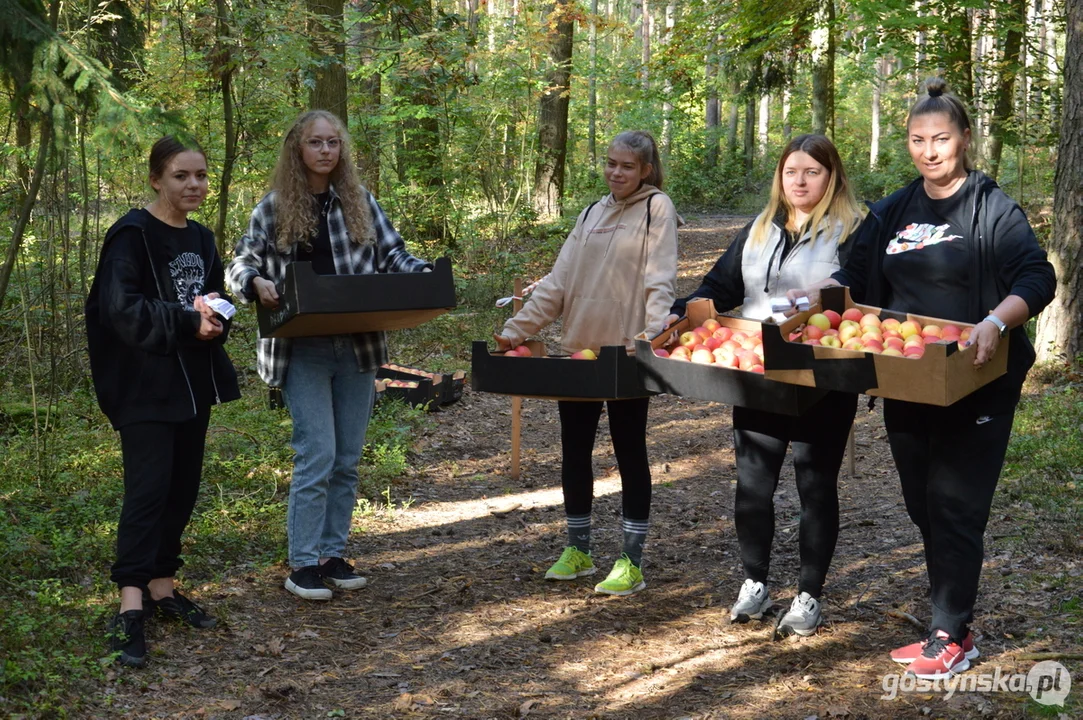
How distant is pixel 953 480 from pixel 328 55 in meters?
7.09

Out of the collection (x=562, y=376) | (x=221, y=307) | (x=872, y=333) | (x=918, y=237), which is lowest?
(x=562, y=376)

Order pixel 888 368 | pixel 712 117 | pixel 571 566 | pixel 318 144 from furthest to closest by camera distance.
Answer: pixel 712 117 < pixel 571 566 < pixel 318 144 < pixel 888 368

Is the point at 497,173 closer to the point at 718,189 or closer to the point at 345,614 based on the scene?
the point at 345,614

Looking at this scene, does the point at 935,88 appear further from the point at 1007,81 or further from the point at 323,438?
the point at 1007,81

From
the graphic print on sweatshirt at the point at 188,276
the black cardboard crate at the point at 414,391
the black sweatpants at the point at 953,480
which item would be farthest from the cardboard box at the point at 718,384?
the black cardboard crate at the point at 414,391

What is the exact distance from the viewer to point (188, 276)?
411cm

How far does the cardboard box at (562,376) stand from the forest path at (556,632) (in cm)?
108

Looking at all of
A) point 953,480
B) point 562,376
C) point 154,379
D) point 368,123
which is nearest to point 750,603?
point 953,480

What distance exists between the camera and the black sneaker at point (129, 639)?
3773 millimetres

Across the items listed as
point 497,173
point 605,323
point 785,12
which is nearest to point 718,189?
point 785,12

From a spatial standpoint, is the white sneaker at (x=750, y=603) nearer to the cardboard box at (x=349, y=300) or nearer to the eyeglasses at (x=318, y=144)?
the cardboard box at (x=349, y=300)

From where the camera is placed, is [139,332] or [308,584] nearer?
[139,332]

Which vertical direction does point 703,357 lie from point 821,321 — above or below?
below

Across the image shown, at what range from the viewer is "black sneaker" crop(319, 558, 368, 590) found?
4.76 m
